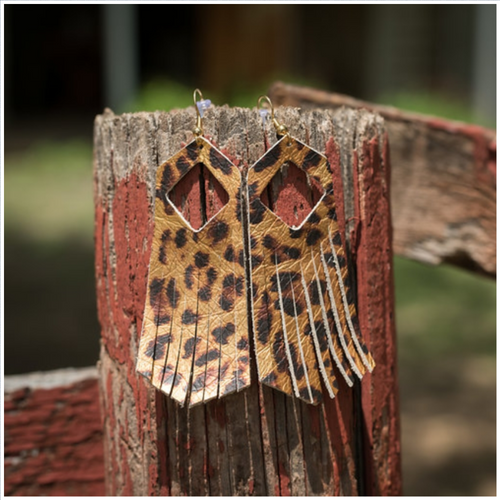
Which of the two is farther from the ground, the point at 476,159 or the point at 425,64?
the point at 425,64

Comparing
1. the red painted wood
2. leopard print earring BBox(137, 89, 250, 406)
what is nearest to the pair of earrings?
leopard print earring BBox(137, 89, 250, 406)

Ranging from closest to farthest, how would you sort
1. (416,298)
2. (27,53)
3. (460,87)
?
(416,298) < (460,87) < (27,53)

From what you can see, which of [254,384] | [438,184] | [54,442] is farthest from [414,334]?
[254,384]

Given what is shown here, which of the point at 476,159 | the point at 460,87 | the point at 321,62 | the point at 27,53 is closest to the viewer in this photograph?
the point at 476,159

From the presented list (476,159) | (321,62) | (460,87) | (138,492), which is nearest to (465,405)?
(476,159)

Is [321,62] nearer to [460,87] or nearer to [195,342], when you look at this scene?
[460,87]

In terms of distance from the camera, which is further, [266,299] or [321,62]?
[321,62]

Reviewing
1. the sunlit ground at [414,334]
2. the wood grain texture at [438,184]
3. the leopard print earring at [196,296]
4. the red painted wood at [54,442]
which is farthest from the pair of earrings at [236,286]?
the sunlit ground at [414,334]

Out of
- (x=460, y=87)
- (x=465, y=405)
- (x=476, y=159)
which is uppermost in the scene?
(x=460, y=87)
